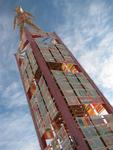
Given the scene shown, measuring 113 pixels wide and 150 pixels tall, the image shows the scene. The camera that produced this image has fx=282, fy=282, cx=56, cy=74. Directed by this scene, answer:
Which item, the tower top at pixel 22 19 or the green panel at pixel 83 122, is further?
the tower top at pixel 22 19

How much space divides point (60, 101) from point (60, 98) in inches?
21.9

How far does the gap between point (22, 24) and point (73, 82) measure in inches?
838

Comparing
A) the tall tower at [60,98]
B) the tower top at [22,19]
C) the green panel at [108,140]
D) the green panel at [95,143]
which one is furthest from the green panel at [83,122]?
the tower top at [22,19]

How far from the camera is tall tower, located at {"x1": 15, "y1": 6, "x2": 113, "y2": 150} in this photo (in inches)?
1289

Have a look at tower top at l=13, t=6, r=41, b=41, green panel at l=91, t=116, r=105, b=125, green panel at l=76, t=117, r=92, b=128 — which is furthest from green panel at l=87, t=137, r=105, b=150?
tower top at l=13, t=6, r=41, b=41

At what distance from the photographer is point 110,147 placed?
31594 mm

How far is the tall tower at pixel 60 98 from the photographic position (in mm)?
32750

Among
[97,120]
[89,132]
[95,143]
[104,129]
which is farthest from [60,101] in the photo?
[95,143]

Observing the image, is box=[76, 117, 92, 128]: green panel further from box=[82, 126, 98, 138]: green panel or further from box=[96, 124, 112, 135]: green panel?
box=[96, 124, 112, 135]: green panel

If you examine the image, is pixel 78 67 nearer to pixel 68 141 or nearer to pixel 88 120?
pixel 88 120

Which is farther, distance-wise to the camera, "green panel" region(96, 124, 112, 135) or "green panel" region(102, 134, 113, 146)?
"green panel" region(96, 124, 112, 135)

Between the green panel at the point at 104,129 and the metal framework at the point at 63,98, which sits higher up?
the metal framework at the point at 63,98

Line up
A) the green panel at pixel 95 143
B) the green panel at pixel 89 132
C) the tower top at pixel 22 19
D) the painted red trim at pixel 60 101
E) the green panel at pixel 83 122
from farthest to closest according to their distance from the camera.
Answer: the tower top at pixel 22 19
the green panel at pixel 83 122
the green panel at pixel 89 132
the green panel at pixel 95 143
the painted red trim at pixel 60 101

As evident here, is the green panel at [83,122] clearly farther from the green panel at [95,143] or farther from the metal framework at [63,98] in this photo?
the green panel at [95,143]
